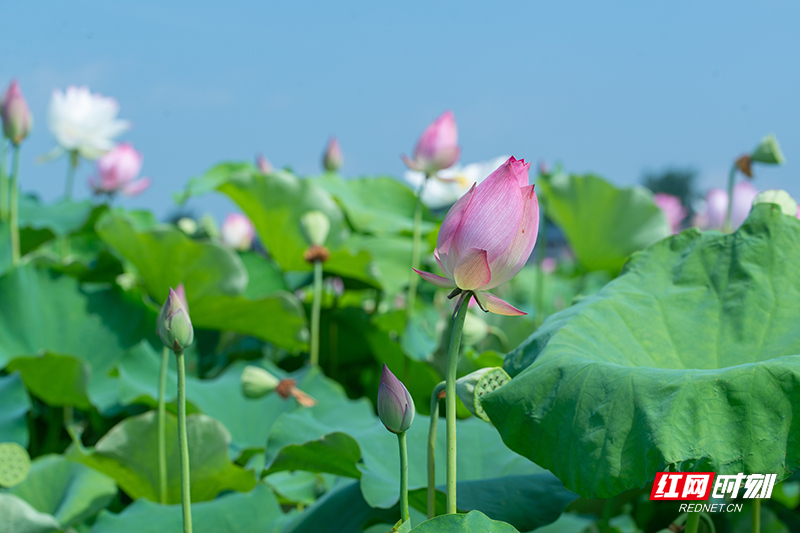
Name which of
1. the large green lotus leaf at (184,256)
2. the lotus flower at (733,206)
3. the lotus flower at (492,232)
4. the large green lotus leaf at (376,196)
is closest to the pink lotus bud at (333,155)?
the large green lotus leaf at (376,196)

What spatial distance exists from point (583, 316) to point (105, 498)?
69 centimetres

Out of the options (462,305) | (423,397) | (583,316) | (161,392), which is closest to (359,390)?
(423,397)

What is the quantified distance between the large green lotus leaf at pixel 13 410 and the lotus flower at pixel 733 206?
148cm

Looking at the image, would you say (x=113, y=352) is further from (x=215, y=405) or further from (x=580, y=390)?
(x=580, y=390)

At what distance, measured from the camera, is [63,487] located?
946mm

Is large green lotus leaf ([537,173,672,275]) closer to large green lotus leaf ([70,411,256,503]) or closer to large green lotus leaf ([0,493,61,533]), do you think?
large green lotus leaf ([70,411,256,503])

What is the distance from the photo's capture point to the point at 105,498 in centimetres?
87

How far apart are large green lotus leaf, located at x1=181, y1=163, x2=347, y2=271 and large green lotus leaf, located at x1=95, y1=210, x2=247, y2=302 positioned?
19cm

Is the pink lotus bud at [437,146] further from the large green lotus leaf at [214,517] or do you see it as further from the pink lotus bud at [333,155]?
the pink lotus bud at [333,155]

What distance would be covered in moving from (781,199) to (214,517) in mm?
720

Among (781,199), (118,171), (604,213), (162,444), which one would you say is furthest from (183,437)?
(118,171)

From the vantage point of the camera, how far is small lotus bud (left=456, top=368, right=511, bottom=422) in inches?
19.5

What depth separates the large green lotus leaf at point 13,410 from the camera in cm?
105

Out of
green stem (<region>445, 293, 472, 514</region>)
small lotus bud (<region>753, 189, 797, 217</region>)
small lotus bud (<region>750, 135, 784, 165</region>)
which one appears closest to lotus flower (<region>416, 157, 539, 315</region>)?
green stem (<region>445, 293, 472, 514</region>)
